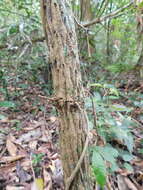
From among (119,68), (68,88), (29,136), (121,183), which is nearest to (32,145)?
(29,136)

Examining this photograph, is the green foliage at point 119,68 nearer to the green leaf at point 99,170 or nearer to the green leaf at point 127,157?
the green leaf at point 127,157

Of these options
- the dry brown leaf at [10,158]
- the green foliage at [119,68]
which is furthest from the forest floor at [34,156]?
the green foliage at [119,68]

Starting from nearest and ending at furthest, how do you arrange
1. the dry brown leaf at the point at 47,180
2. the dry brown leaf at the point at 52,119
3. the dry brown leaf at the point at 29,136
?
1. the dry brown leaf at the point at 47,180
2. the dry brown leaf at the point at 29,136
3. the dry brown leaf at the point at 52,119

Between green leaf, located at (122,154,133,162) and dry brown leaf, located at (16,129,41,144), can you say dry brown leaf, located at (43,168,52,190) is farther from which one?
green leaf, located at (122,154,133,162)

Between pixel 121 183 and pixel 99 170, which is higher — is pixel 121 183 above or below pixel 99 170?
below

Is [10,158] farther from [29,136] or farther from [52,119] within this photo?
[52,119]

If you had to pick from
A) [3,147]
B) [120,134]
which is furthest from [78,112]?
[3,147]

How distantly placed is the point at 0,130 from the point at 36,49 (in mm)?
1166

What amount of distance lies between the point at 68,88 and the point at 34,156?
2.65 ft

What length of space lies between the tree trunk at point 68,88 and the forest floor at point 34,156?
0.09 meters

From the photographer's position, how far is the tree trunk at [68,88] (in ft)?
2.12

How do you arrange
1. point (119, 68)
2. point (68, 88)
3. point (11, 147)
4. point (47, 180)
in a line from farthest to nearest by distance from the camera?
point (119, 68) → point (11, 147) → point (47, 180) → point (68, 88)

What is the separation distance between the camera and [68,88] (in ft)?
2.23

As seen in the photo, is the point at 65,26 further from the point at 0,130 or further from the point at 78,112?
the point at 0,130
